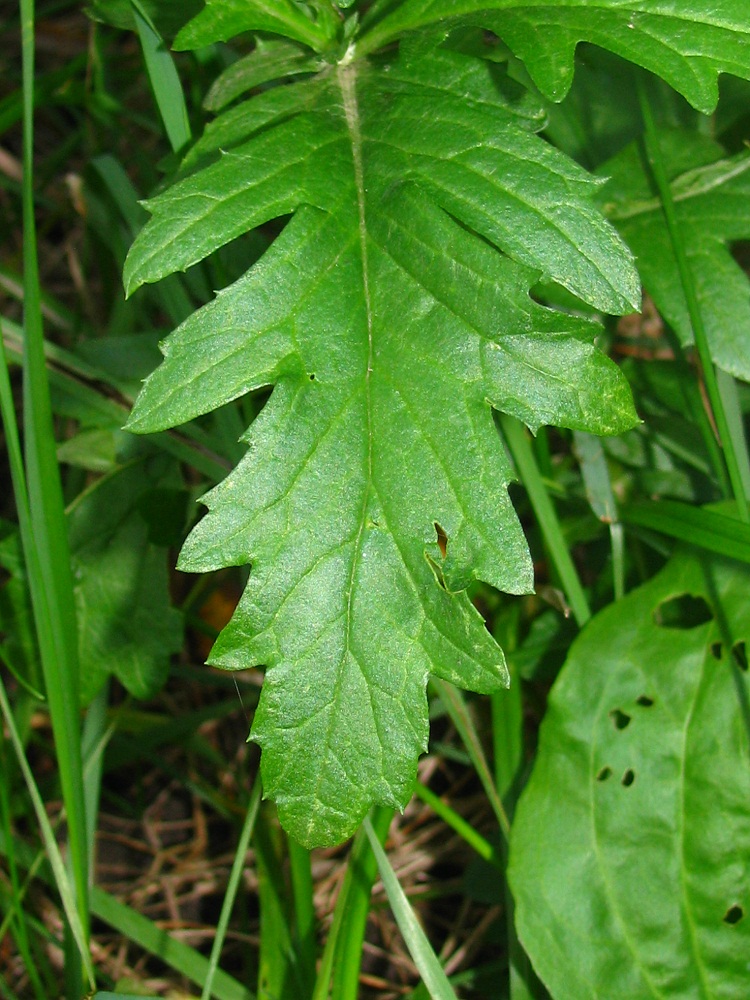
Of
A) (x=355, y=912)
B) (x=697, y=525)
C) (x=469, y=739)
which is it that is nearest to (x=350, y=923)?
(x=355, y=912)

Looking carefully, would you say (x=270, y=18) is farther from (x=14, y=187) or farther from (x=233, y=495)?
(x=14, y=187)

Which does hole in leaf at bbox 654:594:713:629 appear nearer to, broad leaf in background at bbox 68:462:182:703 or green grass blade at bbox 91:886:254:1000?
broad leaf in background at bbox 68:462:182:703

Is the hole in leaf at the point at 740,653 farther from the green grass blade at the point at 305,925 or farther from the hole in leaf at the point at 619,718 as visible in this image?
the green grass blade at the point at 305,925

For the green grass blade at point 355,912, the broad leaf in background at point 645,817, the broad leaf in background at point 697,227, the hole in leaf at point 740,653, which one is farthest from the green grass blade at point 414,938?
the broad leaf in background at point 697,227

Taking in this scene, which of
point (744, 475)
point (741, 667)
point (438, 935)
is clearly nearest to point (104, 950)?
point (438, 935)

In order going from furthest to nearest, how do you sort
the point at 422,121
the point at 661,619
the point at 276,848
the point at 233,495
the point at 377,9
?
the point at 276,848 < the point at 661,619 < the point at 377,9 < the point at 422,121 < the point at 233,495

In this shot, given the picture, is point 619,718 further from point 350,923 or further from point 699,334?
point 699,334

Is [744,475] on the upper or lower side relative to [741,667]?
upper

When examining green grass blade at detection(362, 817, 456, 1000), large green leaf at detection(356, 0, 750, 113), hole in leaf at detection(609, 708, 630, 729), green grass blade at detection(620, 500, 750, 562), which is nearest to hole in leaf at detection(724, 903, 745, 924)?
hole in leaf at detection(609, 708, 630, 729)
